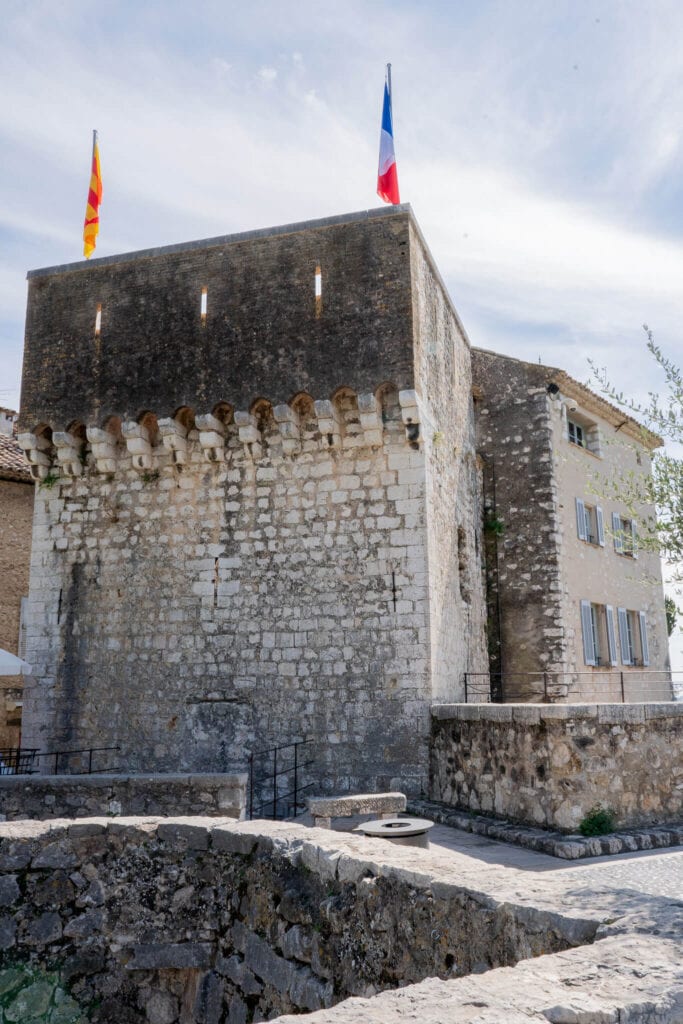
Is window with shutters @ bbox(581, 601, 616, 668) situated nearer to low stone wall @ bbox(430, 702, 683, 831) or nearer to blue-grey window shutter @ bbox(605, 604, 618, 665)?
blue-grey window shutter @ bbox(605, 604, 618, 665)

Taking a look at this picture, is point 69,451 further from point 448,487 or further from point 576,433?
point 576,433

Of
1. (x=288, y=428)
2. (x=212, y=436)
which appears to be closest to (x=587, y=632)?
(x=288, y=428)

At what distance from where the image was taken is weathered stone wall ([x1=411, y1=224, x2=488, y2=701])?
13.0 m

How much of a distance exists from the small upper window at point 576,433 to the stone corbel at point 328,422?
7.65m

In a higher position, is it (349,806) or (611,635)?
(611,635)

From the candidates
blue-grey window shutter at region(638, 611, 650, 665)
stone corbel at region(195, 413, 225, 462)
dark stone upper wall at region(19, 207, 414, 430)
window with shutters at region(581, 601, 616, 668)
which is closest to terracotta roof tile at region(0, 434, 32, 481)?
dark stone upper wall at region(19, 207, 414, 430)

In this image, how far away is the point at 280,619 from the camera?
42.7ft

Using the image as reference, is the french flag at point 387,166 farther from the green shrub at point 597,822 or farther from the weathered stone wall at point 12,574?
the weathered stone wall at point 12,574

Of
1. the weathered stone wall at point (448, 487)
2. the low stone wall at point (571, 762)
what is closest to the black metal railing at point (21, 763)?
the weathered stone wall at point (448, 487)

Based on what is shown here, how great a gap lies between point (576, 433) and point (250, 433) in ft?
30.0

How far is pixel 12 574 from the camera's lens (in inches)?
760

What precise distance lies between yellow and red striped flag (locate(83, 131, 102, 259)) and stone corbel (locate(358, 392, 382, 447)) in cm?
676

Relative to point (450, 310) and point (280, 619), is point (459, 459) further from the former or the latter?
point (280, 619)

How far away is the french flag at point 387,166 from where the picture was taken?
14.6 meters
